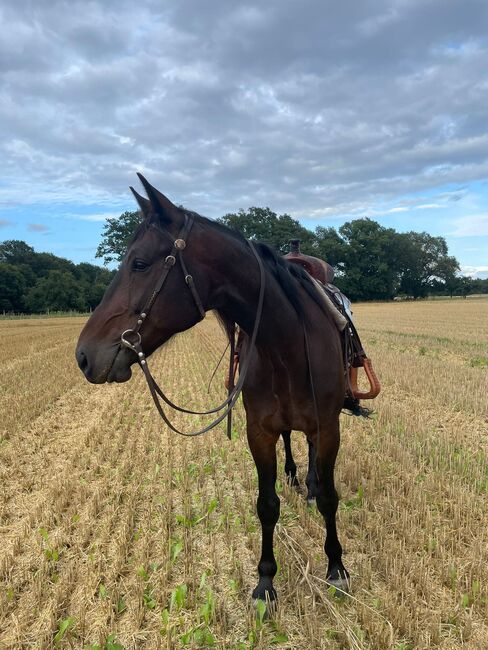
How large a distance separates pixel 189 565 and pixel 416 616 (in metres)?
1.80

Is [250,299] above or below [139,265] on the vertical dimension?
below

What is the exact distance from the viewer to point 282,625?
3018mm

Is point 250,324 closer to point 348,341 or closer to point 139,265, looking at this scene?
point 139,265

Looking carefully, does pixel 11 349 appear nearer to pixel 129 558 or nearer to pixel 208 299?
pixel 129 558

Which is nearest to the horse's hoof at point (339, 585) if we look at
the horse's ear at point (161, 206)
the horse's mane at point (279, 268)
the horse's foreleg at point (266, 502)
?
the horse's foreleg at point (266, 502)

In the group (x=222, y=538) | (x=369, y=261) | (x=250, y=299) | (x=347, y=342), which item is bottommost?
(x=222, y=538)

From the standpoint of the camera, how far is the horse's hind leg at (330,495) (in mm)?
3262

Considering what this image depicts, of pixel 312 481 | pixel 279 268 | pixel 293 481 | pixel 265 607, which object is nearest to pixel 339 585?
pixel 265 607

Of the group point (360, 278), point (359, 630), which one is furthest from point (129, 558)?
point (360, 278)

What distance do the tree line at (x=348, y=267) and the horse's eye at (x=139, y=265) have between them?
224 feet

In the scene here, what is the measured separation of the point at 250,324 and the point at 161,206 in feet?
3.07

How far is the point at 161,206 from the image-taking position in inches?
98.0

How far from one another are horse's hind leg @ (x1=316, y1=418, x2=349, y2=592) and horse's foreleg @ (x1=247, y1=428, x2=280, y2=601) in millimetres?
358

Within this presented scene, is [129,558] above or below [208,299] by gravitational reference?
below
